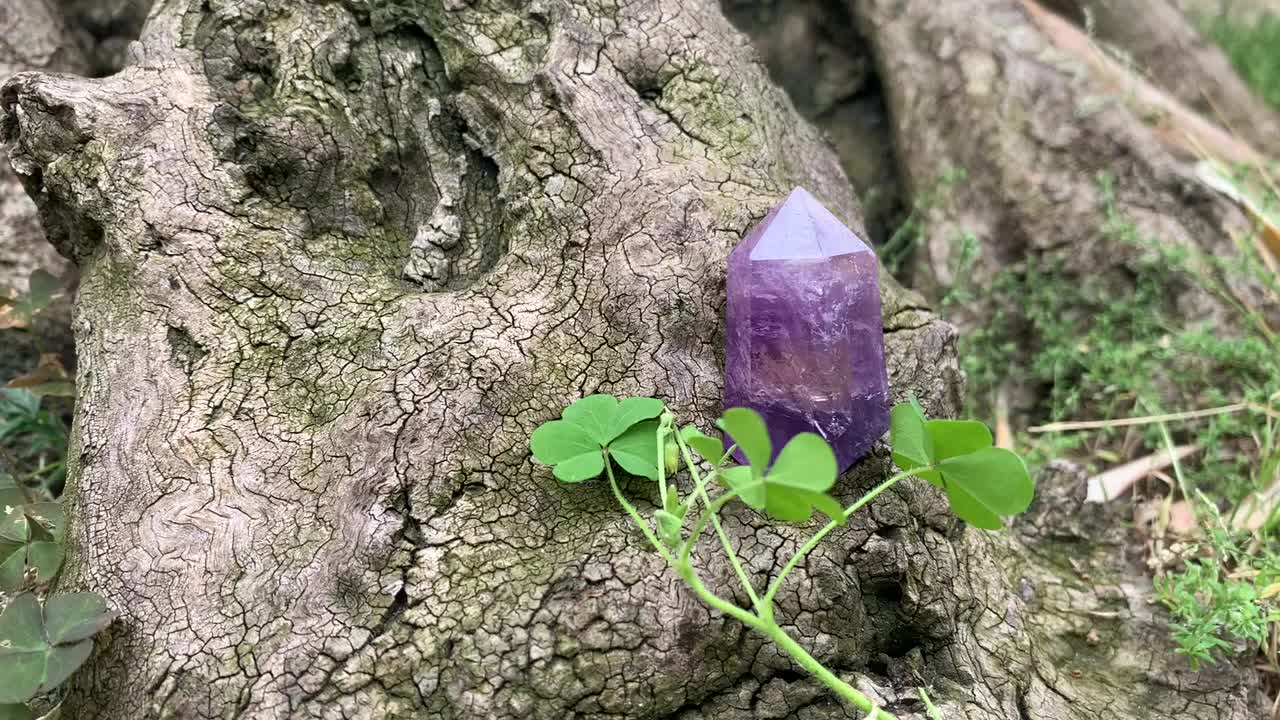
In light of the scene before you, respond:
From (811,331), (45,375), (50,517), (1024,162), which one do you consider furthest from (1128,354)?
(45,375)

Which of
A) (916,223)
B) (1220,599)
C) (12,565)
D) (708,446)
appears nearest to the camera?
(708,446)

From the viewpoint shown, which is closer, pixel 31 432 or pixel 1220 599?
pixel 1220 599

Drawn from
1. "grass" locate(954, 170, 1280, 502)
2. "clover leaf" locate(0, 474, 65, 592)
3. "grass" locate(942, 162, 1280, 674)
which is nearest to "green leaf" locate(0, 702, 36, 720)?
"clover leaf" locate(0, 474, 65, 592)

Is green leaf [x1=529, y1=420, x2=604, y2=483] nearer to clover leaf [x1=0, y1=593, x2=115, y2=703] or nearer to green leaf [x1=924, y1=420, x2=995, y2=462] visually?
green leaf [x1=924, y1=420, x2=995, y2=462]

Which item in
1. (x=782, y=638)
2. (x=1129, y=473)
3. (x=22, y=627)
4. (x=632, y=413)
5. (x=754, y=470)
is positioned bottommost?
(x=1129, y=473)

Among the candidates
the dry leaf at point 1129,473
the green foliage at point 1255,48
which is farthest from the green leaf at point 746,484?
the green foliage at point 1255,48

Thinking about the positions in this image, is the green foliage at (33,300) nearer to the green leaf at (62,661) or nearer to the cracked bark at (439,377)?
A: the cracked bark at (439,377)

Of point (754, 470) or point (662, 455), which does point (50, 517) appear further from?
point (754, 470)
